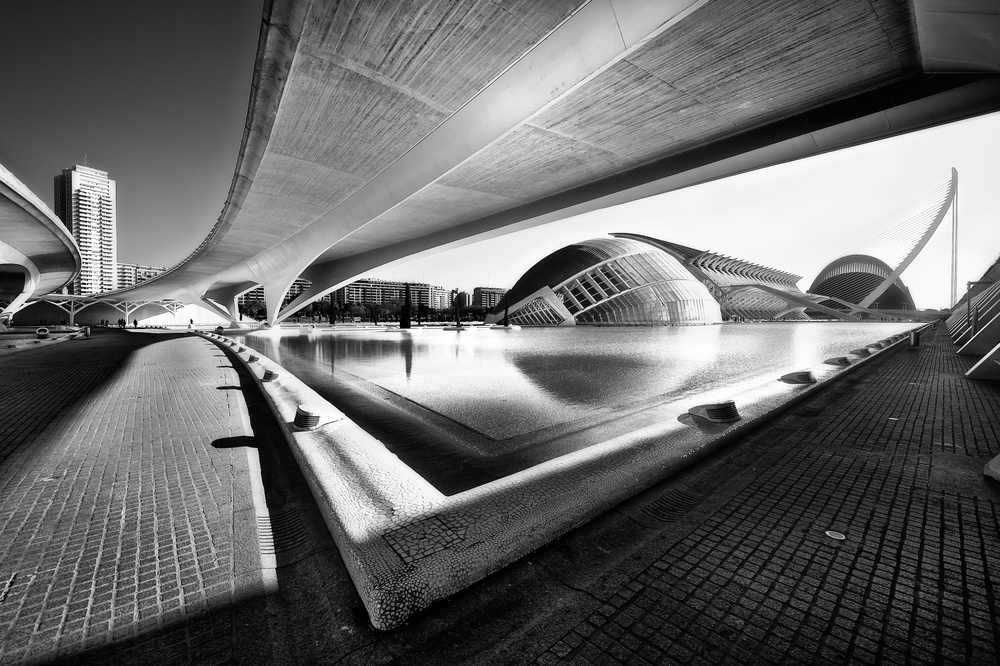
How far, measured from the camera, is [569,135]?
9203mm

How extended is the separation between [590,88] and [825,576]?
7.60 metres

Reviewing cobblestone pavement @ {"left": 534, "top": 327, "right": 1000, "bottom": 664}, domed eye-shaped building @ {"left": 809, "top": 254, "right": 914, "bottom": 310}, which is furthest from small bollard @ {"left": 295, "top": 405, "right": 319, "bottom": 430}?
domed eye-shaped building @ {"left": 809, "top": 254, "right": 914, "bottom": 310}

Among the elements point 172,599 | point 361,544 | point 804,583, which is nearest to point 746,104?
point 804,583

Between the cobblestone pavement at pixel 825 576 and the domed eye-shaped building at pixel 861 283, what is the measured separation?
82.8 meters

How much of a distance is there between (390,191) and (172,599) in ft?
38.4

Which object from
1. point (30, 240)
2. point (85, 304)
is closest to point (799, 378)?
point (30, 240)

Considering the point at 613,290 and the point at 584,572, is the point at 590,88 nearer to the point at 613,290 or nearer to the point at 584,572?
the point at 584,572

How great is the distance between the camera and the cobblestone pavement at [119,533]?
1642 millimetres

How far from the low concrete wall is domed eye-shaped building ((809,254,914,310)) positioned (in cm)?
8359

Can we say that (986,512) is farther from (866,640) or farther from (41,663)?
(41,663)

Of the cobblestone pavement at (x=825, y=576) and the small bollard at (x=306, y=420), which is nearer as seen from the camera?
the cobblestone pavement at (x=825, y=576)

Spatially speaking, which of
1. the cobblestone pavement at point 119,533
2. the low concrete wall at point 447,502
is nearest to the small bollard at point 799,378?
the low concrete wall at point 447,502

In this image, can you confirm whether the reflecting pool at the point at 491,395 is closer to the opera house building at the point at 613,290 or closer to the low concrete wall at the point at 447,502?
the low concrete wall at the point at 447,502

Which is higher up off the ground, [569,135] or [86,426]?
[569,135]
